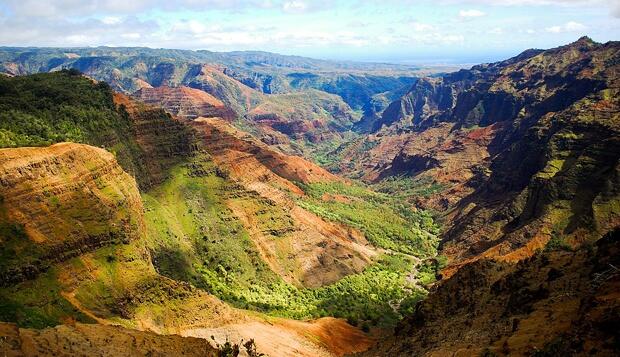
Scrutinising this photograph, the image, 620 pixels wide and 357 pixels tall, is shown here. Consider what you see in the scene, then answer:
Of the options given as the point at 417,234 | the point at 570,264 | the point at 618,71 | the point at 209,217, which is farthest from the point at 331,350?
the point at 618,71

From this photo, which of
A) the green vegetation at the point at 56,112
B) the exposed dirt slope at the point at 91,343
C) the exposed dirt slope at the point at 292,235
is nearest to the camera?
the exposed dirt slope at the point at 91,343

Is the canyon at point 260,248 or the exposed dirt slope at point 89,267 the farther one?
the exposed dirt slope at point 89,267

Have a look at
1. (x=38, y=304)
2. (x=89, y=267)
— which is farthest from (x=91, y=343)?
(x=89, y=267)

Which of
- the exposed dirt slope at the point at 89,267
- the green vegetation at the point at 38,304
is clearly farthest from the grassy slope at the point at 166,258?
the exposed dirt slope at the point at 89,267

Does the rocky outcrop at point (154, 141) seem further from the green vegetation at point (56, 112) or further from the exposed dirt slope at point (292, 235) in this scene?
the exposed dirt slope at point (292, 235)

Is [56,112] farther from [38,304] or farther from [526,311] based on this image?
[526,311]

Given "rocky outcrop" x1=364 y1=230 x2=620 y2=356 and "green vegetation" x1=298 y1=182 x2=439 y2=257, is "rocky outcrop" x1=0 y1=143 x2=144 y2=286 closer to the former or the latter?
"rocky outcrop" x1=364 y1=230 x2=620 y2=356

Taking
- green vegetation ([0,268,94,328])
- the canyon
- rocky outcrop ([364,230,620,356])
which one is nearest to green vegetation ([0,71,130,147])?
the canyon
